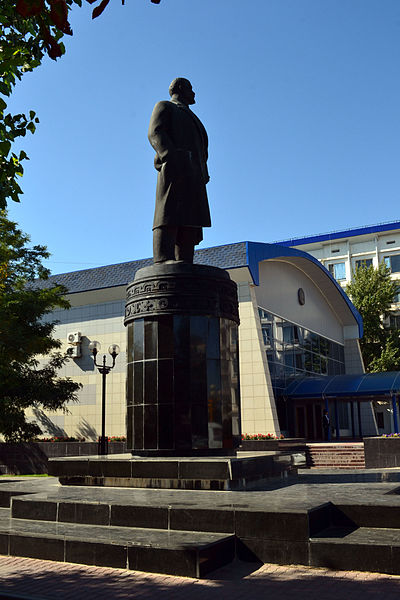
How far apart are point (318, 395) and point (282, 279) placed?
6664mm

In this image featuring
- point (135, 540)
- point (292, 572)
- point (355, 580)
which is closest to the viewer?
point (355, 580)

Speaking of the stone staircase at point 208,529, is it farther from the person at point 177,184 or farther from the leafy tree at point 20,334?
the leafy tree at point 20,334

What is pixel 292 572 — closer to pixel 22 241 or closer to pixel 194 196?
pixel 194 196

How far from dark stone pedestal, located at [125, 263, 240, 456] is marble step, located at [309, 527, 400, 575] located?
3.53 meters

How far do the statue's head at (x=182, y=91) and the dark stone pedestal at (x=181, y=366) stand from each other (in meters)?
3.41

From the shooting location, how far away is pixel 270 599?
5.11 meters

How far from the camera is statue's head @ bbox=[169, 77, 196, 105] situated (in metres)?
11.2

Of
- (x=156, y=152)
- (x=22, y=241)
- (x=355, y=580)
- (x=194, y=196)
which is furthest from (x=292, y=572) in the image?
(x=22, y=241)

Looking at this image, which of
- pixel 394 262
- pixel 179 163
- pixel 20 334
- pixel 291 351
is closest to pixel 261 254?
pixel 291 351

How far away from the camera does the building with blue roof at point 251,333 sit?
27.0 metres

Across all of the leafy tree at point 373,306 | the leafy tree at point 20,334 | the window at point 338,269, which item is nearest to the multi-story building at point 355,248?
the window at point 338,269

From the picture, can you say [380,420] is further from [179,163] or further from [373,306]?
[179,163]

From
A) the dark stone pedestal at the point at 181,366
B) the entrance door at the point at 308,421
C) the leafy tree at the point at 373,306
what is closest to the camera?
the dark stone pedestal at the point at 181,366

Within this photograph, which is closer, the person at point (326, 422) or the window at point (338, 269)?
the person at point (326, 422)
